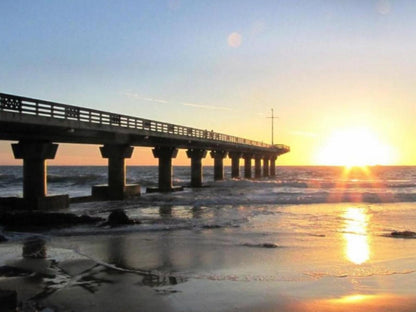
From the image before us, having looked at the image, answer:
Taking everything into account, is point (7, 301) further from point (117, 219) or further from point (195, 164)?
point (195, 164)

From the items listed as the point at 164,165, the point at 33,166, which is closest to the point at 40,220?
the point at 33,166

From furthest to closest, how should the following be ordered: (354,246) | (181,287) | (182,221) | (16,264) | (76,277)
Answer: (182,221), (354,246), (16,264), (76,277), (181,287)

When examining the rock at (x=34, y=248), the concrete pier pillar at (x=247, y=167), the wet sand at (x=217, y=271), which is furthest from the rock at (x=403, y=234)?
the concrete pier pillar at (x=247, y=167)

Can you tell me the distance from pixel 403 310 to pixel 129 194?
28.5 m

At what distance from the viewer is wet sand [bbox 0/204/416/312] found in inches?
300

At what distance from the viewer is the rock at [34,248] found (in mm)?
11688

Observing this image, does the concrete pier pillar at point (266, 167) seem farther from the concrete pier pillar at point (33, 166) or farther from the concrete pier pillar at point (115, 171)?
the concrete pier pillar at point (33, 166)

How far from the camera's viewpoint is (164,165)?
4456cm

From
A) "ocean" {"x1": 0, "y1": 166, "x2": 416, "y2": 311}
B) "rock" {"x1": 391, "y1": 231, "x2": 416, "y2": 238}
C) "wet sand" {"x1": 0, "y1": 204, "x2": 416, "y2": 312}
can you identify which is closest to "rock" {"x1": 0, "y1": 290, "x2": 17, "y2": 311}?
"wet sand" {"x1": 0, "y1": 204, "x2": 416, "y2": 312}

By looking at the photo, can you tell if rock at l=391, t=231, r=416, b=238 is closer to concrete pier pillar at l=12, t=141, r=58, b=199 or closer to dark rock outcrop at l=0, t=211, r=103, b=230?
dark rock outcrop at l=0, t=211, r=103, b=230

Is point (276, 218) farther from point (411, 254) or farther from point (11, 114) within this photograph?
point (11, 114)

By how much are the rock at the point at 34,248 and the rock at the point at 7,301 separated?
4952mm

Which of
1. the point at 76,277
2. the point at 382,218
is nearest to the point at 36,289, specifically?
the point at 76,277

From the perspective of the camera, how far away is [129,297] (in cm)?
790
